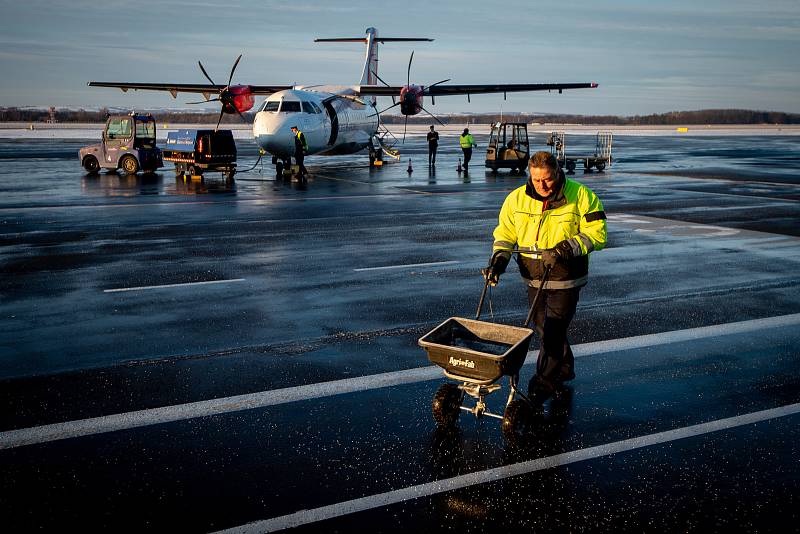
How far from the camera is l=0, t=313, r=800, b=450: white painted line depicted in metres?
5.61

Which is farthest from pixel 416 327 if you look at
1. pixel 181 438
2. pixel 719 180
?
pixel 719 180

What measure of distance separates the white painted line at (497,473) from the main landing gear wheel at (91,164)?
26.8 m

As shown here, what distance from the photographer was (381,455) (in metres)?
5.32

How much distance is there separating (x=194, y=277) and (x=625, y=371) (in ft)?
21.3

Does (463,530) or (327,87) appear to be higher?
(327,87)

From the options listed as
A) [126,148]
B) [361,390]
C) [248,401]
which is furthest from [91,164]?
[361,390]

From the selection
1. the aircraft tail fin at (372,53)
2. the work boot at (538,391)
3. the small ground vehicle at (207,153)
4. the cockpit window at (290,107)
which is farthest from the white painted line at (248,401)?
the aircraft tail fin at (372,53)

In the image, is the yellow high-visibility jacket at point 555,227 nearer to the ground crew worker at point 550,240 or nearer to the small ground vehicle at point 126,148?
the ground crew worker at point 550,240

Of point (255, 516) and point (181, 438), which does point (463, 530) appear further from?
point (181, 438)

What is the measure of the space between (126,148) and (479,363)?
25.6 metres

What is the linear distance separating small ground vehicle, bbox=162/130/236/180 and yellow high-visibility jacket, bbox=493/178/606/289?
21280mm

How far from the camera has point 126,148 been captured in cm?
2812

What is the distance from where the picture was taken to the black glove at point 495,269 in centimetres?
589

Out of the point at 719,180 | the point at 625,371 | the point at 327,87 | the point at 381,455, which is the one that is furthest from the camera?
the point at 327,87
